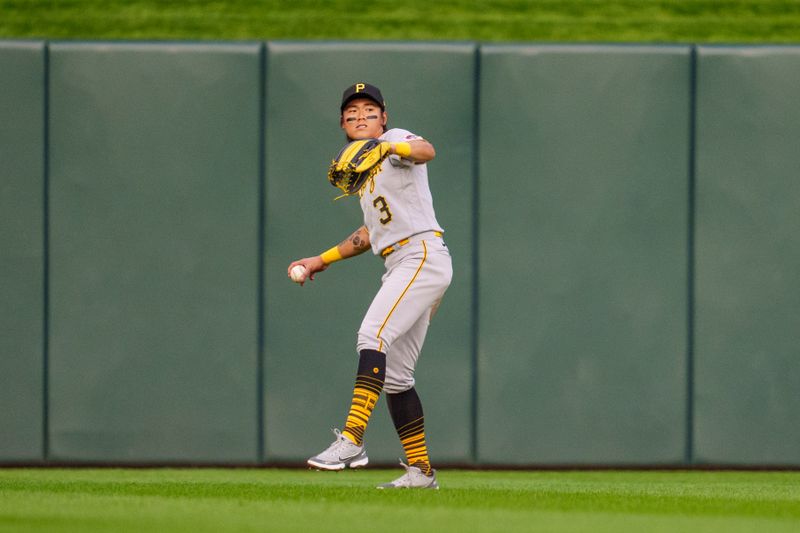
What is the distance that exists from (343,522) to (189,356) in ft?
10.5

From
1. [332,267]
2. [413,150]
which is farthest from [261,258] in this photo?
[413,150]

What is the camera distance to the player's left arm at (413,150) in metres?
4.70

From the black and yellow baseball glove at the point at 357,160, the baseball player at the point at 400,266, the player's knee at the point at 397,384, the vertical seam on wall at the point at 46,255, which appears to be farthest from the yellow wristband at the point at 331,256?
the vertical seam on wall at the point at 46,255

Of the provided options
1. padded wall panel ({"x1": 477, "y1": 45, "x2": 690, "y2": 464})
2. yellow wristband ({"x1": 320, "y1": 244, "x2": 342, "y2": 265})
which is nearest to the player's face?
yellow wristband ({"x1": 320, "y1": 244, "x2": 342, "y2": 265})

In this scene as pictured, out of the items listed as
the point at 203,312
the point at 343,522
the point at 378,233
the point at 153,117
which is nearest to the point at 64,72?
the point at 153,117

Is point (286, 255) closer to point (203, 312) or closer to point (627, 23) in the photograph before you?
point (203, 312)

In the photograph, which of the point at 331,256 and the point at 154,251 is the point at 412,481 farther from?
the point at 154,251

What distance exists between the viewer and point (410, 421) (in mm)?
4949

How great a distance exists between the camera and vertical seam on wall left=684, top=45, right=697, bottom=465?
6.85 meters

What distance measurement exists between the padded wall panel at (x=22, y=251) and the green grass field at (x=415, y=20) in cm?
123

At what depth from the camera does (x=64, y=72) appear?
6.81 m

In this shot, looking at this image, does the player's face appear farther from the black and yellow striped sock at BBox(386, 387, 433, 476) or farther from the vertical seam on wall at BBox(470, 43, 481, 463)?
the vertical seam on wall at BBox(470, 43, 481, 463)

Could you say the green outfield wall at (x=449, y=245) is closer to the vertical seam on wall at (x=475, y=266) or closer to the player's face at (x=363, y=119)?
the vertical seam on wall at (x=475, y=266)

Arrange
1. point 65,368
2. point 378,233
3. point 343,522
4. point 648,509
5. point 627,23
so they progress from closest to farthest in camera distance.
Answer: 1. point 343,522
2. point 648,509
3. point 378,233
4. point 65,368
5. point 627,23
